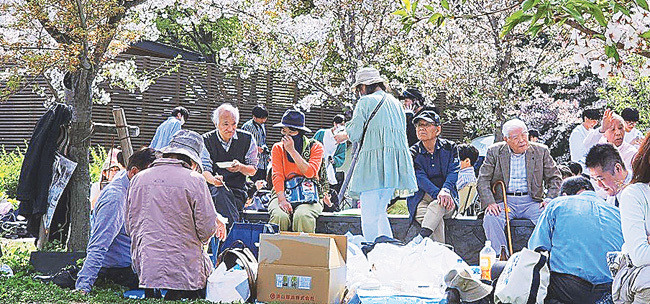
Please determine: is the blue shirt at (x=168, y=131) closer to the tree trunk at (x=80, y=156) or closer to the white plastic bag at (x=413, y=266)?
the tree trunk at (x=80, y=156)

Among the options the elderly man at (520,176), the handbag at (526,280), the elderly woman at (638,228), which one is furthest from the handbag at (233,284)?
the elderly man at (520,176)

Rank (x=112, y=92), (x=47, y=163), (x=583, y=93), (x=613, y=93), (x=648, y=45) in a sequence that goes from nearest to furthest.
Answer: (x=648, y=45) < (x=47, y=163) < (x=613, y=93) < (x=112, y=92) < (x=583, y=93)

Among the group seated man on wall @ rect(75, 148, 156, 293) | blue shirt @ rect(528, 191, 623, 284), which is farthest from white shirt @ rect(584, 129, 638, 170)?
seated man on wall @ rect(75, 148, 156, 293)

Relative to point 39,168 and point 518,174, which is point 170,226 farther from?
point 518,174

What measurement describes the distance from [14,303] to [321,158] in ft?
12.5

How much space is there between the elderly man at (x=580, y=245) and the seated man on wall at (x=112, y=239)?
118 inches

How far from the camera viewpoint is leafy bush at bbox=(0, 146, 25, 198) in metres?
14.7

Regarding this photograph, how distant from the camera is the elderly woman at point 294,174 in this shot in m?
8.42

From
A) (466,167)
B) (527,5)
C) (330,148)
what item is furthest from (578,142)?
(527,5)

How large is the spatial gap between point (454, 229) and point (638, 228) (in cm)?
402

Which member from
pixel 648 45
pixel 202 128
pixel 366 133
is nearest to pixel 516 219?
pixel 366 133

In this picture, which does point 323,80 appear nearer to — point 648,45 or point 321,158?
point 321,158

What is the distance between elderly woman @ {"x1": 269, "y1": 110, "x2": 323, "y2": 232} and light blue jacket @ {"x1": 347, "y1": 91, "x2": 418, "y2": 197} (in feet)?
1.80

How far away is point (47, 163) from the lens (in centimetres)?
786
